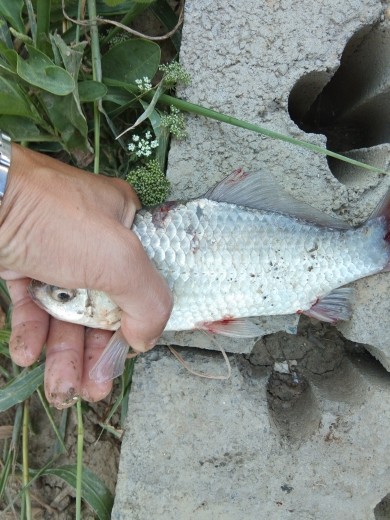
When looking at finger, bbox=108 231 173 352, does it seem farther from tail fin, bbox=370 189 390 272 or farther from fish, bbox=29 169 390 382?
tail fin, bbox=370 189 390 272

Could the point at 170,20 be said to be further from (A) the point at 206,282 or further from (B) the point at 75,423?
(B) the point at 75,423

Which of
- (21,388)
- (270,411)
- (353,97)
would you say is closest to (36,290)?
(21,388)

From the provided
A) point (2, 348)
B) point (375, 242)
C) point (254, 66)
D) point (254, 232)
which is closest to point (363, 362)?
point (375, 242)

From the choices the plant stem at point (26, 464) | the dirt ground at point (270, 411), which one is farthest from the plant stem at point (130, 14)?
the plant stem at point (26, 464)

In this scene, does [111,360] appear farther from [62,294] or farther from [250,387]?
[250,387]

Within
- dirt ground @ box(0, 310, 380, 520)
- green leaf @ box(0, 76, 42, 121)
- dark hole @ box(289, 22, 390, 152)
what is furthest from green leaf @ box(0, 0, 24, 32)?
dirt ground @ box(0, 310, 380, 520)

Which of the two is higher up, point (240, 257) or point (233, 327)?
point (240, 257)
